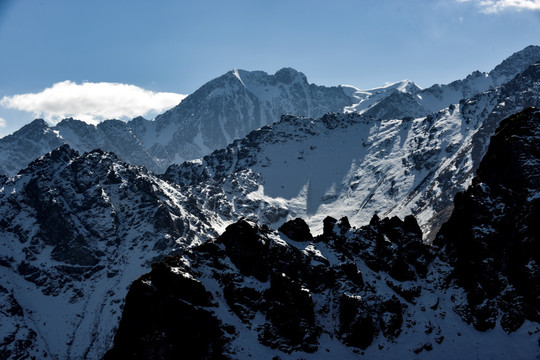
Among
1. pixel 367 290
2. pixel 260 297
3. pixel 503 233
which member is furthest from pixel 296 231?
pixel 503 233

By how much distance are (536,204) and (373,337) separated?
34.3m

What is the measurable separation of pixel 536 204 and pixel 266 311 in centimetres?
4708

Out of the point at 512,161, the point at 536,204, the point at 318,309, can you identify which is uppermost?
the point at 512,161

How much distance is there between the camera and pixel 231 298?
2881 inches

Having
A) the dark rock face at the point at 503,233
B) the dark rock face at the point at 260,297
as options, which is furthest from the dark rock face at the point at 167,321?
the dark rock face at the point at 503,233

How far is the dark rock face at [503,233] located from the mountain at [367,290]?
0.58ft

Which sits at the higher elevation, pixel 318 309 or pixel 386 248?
pixel 386 248

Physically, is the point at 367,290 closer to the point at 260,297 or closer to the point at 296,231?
the point at 296,231

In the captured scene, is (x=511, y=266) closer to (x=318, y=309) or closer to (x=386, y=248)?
(x=386, y=248)

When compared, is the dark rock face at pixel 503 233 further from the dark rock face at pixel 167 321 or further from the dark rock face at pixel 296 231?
the dark rock face at pixel 167 321

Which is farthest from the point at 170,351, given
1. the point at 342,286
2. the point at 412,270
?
the point at 412,270

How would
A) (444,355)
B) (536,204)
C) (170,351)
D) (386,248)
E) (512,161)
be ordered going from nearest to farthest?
1. (170,351)
2. (444,355)
3. (536,204)
4. (512,161)
5. (386,248)

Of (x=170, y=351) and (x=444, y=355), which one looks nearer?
(x=170, y=351)

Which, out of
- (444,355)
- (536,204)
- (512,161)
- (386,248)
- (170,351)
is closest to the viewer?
(170,351)
